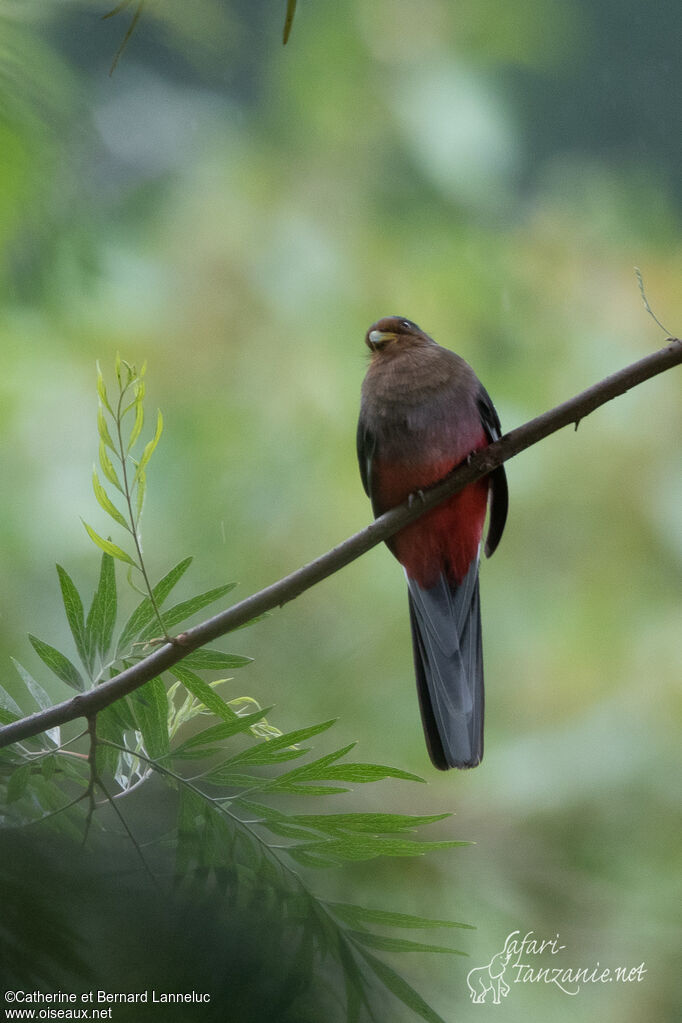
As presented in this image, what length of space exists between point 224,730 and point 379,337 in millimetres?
769

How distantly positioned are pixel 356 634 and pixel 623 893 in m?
0.62

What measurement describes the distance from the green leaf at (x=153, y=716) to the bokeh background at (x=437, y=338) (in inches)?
40.1

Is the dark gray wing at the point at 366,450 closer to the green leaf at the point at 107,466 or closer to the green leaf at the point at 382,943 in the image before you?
the green leaf at the point at 107,466

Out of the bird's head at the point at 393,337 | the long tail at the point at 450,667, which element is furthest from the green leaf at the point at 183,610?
the bird's head at the point at 393,337

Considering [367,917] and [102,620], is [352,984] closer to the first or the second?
[367,917]

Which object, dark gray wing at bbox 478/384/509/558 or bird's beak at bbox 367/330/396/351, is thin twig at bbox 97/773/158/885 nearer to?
dark gray wing at bbox 478/384/509/558

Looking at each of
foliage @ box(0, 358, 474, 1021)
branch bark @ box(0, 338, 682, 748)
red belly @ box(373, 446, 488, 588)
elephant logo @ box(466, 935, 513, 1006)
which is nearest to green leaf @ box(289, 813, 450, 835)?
foliage @ box(0, 358, 474, 1021)

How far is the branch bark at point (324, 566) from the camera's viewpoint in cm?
45

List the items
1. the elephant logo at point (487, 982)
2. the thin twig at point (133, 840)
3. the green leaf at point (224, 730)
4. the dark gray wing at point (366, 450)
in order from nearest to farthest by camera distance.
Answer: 1. the thin twig at point (133, 840)
2. the green leaf at point (224, 730)
3. the elephant logo at point (487, 982)
4. the dark gray wing at point (366, 450)

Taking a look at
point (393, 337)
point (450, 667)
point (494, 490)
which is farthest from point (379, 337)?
point (450, 667)

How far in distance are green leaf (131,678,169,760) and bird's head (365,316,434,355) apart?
0.71m

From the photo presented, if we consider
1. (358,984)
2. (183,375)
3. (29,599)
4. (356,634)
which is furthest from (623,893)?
(358,984)

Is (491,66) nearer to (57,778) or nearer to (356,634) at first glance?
(356,634)

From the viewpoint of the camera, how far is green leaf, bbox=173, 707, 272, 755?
0.45 m
